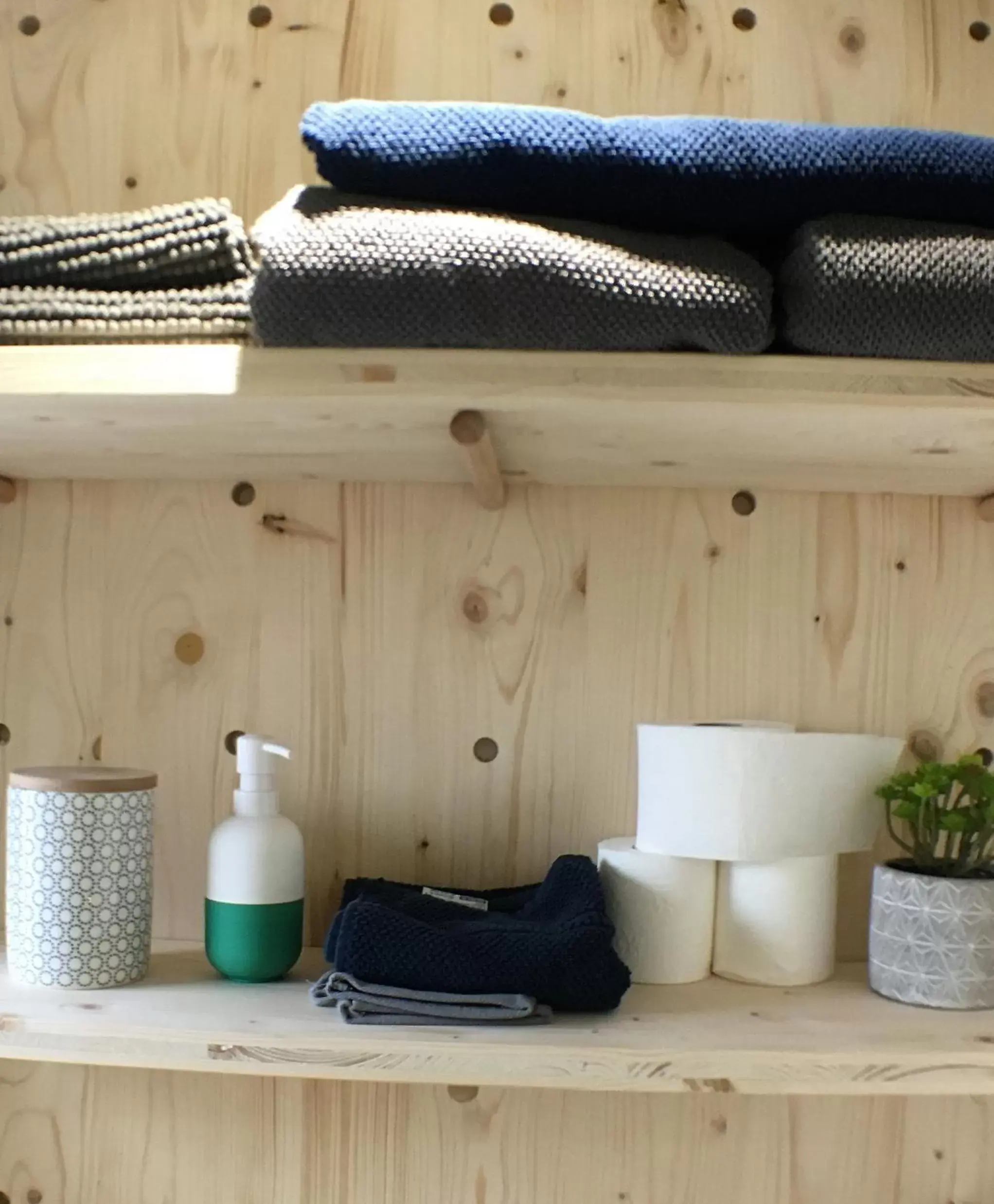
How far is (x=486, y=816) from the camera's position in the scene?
2.72 feet

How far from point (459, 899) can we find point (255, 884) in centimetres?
13

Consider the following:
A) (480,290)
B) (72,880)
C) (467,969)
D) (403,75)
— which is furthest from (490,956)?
(403,75)

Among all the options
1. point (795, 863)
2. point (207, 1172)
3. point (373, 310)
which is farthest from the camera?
point (207, 1172)

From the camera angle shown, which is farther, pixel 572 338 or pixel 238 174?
pixel 238 174

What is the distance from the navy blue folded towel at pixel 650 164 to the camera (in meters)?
0.61

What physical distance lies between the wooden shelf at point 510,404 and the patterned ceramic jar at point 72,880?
0.72ft

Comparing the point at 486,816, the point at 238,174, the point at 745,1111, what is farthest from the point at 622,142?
the point at 745,1111

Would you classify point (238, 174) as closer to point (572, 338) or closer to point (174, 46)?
point (174, 46)

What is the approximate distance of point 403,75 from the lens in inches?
33.6

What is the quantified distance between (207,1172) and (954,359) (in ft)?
2.37

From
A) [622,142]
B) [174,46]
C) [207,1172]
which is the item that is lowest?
[207,1172]

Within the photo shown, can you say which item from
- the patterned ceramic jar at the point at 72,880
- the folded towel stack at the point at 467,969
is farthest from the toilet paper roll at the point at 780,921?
the patterned ceramic jar at the point at 72,880

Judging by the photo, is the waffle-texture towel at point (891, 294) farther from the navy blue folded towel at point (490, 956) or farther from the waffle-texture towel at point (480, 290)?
the navy blue folded towel at point (490, 956)

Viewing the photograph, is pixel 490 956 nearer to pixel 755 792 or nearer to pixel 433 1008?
pixel 433 1008
